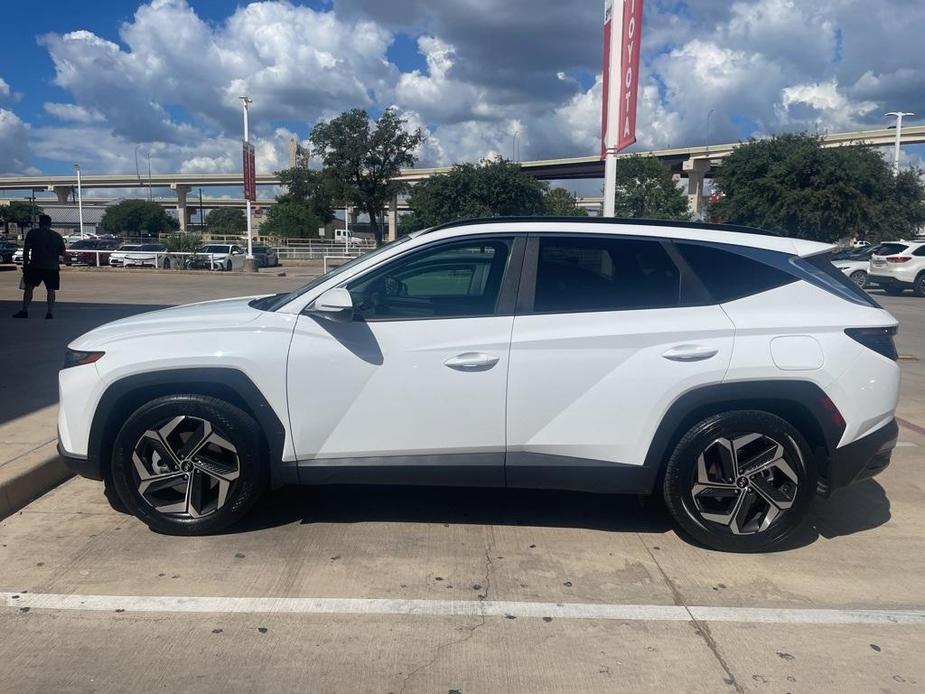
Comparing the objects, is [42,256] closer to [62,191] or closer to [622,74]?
[622,74]

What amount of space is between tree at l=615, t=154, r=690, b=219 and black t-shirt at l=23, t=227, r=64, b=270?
27474mm

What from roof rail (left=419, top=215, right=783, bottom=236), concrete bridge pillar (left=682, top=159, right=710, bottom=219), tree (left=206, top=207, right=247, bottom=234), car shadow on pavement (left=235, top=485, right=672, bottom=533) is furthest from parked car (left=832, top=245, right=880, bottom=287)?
tree (left=206, top=207, right=247, bottom=234)

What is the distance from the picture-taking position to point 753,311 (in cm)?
411

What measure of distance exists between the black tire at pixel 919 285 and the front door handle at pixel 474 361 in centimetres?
2425

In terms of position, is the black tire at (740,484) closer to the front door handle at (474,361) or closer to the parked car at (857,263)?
the front door handle at (474,361)

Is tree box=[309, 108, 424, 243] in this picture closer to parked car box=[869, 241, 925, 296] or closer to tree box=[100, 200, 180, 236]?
parked car box=[869, 241, 925, 296]

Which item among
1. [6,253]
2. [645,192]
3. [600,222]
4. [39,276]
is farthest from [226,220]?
[600,222]

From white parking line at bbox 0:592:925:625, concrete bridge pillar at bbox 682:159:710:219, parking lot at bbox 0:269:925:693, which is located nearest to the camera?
parking lot at bbox 0:269:925:693

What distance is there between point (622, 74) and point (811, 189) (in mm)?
23834

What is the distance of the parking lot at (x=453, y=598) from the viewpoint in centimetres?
312

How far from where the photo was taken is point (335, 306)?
12.8 ft

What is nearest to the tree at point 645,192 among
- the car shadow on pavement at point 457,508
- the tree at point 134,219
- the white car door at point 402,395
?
the car shadow on pavement at point 457,508

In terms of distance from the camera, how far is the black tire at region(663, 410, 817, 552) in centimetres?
407

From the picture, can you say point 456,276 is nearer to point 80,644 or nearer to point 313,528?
point 313,528
